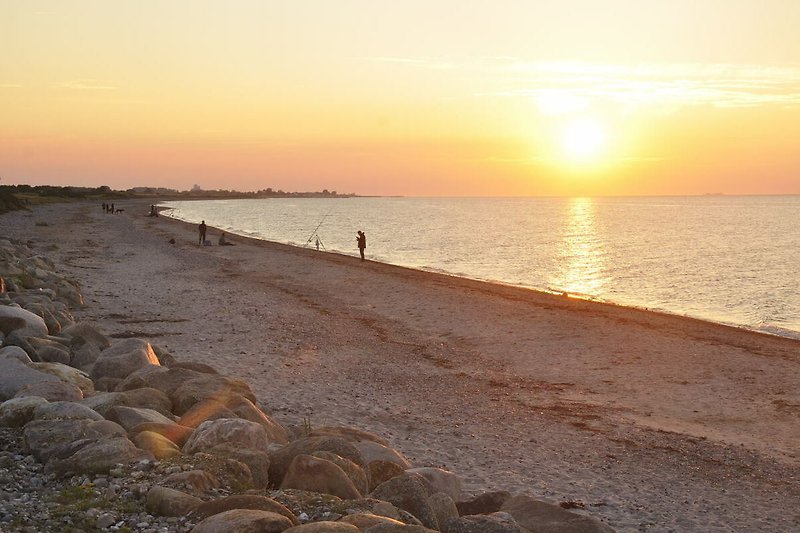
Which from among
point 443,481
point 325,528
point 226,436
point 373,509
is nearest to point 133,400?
point 226,436

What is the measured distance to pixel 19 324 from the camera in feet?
41.0

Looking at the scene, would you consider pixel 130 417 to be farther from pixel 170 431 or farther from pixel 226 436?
pixel 226 436

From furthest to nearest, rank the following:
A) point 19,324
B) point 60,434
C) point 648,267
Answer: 1. point 648,267
2. point 19,324
3. point 60,434

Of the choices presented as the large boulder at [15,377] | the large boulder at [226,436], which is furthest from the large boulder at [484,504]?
the large boulder at [15,377]

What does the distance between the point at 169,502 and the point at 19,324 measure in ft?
27.8

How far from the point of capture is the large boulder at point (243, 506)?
5477mm

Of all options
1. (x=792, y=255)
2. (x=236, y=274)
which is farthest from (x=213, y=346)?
(x=792, y=255)

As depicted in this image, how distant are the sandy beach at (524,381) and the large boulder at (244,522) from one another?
4.43 metres

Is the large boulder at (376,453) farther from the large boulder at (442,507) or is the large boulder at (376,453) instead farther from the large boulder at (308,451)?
the large boulder at (442,507)

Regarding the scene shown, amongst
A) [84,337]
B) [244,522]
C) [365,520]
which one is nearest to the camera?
[244,522]

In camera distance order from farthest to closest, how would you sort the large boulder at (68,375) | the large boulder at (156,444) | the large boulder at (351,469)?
the large boulder at (68,375), the large boulder at (156,444), the large boulder at (351,469)

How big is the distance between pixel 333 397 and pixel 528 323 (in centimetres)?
1204

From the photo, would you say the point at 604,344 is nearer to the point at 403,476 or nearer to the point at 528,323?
the point at 528,323

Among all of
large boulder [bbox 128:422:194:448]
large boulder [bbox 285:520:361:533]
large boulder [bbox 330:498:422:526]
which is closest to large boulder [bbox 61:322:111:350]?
large boulder [bbox 128:422:194:448]
